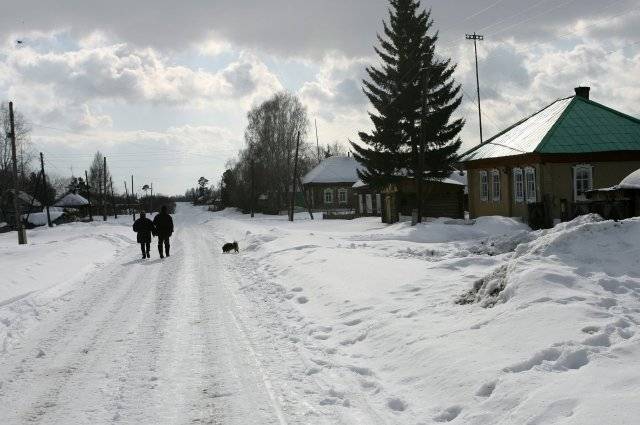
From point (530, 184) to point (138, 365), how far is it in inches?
973

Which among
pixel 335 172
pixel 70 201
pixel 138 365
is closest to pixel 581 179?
pixel 138 365

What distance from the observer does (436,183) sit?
119ft

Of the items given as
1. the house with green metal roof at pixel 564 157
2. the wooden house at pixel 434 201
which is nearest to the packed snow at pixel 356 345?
the house with green metal roof at pixel 564 157

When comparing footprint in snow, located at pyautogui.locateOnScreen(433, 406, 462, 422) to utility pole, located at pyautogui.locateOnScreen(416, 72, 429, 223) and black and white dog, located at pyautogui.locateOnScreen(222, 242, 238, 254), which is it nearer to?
black and white dog, located at pyautogui.locateOnScreen(222, 242, 238, 254)

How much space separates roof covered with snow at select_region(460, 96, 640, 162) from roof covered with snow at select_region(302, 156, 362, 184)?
126 ft

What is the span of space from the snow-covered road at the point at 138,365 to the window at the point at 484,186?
76.8ft

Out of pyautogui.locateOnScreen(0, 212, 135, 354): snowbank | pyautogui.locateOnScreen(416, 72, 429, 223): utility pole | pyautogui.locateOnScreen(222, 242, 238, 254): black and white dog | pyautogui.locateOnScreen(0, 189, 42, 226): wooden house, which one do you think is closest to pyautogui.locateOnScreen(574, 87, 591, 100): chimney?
pyautogui.locateOnScreen(416, 72, 429, 223): utility pole

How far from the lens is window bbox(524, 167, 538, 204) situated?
27266 millimetres

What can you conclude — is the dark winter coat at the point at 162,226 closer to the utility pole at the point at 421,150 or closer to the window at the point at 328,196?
the utility pole at the point at 421,150

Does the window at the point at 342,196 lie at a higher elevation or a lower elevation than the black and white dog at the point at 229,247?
higher

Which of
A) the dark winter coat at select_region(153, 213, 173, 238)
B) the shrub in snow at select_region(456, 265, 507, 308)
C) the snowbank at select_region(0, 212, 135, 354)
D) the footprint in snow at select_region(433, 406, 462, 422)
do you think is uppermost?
the dark winter coat at select_region(153, 213, 173, 238)

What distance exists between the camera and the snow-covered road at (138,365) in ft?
16.6

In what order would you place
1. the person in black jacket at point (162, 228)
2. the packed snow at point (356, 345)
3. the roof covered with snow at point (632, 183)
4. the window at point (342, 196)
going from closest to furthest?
the packed snow at point (356, 345) → the roof covered with snow at point (632, 183) → the person in black jacket at point (162, 228) → the window at point (342, 196)

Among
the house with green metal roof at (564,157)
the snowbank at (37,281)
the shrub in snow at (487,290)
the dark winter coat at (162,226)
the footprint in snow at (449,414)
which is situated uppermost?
the house with green metal roof at (564,157)
